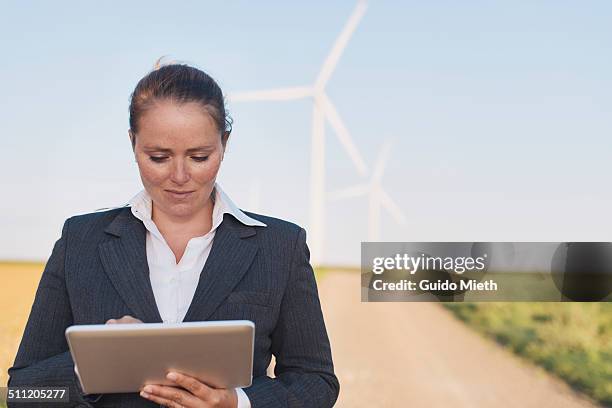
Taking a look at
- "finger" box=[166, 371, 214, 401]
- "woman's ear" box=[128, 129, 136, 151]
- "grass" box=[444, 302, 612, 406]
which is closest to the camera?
"finger" box=[166, 371, 214, 401]

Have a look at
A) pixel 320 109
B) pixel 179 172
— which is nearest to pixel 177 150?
pixel 179 172

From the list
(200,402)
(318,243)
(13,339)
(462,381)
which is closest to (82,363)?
(200,402)

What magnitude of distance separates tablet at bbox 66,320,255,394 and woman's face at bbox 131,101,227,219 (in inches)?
20.2

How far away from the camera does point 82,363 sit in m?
2.14

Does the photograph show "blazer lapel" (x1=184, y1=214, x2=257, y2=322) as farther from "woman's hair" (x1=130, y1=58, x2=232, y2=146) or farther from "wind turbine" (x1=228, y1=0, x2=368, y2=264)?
"wind turbine" (x1=228, y1=0, x2=368, y2=264)

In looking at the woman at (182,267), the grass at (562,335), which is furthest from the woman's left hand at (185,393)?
the grass at (562,335)

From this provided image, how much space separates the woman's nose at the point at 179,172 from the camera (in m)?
2.42

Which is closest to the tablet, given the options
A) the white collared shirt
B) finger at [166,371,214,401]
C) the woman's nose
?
finger at [166,371,214,401]

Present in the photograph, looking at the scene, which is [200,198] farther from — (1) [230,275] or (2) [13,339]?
(2) [13,339]

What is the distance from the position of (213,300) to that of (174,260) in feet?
0.62

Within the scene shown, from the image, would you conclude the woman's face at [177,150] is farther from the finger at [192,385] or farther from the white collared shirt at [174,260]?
the finger at [192,385]

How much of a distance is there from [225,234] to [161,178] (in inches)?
10.3

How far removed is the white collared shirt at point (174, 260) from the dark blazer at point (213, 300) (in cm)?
3

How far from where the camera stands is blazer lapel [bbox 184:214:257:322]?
247cm
